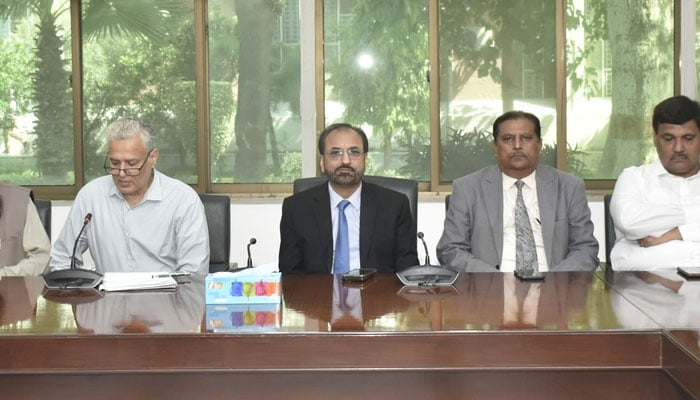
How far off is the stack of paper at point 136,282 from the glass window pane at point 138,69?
3.02 m

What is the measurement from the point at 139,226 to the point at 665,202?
2.18 metres

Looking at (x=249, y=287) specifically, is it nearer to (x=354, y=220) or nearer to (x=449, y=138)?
(x=354, y=220)

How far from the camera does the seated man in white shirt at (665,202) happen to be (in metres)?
3.63

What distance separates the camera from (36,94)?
5871 mm

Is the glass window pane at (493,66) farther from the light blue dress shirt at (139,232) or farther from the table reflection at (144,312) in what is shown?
the table reflection at (144,312)

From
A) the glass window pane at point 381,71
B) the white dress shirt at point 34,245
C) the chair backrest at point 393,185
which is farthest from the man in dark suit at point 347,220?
the glass window pane at point 381,71

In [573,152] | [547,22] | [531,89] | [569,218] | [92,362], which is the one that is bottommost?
[92,362]

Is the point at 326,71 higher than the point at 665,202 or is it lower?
higher

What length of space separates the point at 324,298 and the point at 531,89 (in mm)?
3486

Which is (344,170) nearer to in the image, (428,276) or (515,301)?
(428,276)

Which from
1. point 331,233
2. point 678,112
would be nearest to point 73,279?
point 331,233

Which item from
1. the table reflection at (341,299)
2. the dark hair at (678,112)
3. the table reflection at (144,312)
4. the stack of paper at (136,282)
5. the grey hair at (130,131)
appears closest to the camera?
the table reflection at (144,312)

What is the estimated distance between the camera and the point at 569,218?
154 inches

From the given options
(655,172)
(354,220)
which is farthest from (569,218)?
(354,220)
